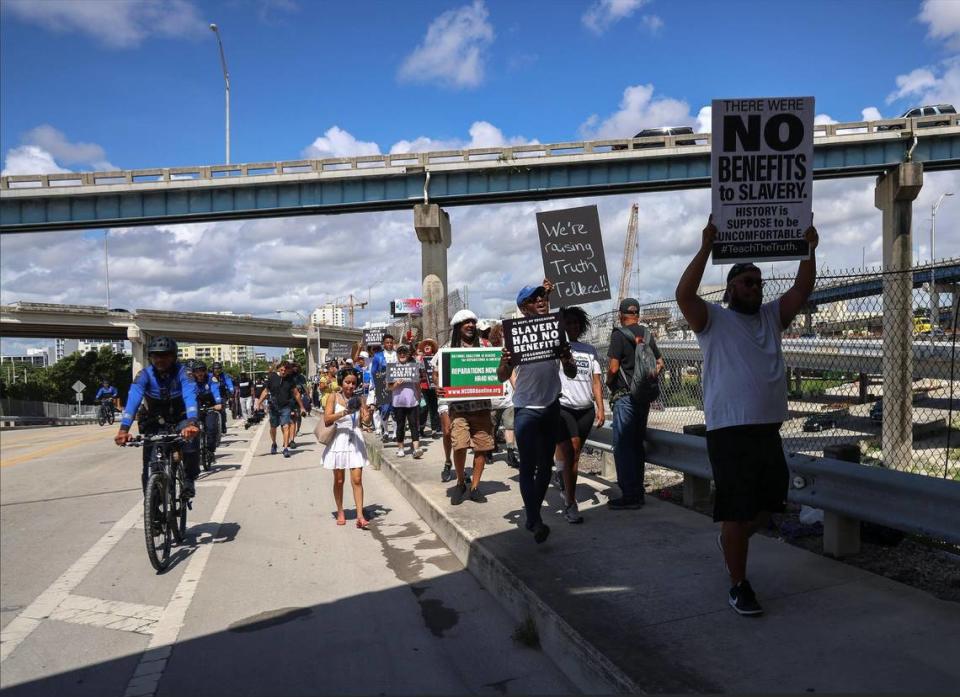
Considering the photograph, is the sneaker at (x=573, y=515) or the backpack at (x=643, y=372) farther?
the backpack at (x=643, y=372)

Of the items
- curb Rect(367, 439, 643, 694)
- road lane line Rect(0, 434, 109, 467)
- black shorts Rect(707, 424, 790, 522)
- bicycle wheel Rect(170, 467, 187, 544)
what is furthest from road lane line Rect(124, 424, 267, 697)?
road lane line Rect(0, 434, 109, 467)

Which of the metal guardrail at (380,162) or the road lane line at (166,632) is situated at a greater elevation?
the metal guardrail at (380,162)

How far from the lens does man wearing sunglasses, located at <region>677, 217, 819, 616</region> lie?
394 centimetres

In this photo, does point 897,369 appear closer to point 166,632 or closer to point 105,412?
point 166,632

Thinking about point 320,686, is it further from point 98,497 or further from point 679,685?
point 98,497

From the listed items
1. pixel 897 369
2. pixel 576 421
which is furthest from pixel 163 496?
pixel 897 369

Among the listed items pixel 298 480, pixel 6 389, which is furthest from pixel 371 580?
pixel 6 389

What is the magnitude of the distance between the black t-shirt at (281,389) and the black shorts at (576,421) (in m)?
9.82

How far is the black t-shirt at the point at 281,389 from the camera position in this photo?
1545 cm

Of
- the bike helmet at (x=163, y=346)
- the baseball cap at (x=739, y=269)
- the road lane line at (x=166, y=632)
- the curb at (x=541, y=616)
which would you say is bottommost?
the road lane line at (x=166, y=632)

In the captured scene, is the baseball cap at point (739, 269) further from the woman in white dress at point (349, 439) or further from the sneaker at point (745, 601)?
the woman in white dress at point (349, 439)

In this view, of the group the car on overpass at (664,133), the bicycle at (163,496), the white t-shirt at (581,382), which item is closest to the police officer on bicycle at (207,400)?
the bicycle at (163,496)

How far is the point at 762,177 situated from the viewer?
454 centimetres

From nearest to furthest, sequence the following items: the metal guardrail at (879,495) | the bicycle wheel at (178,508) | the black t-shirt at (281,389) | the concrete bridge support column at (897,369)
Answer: the metal guardrail at (879,495) < the bicycle wheel at (178,508) < the concrete bridge support column at (897,369) < the black t-shirt at (281,389)
